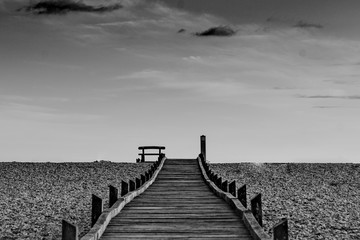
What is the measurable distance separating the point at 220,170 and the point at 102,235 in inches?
965

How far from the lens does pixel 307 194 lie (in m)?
25.5

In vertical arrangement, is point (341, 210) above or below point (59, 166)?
below

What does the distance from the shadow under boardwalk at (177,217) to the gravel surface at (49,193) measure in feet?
9.29

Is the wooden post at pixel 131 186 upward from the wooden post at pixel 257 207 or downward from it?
upward

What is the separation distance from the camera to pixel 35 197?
77.0 ft

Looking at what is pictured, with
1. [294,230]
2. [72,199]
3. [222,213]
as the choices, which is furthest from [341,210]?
[72,199]

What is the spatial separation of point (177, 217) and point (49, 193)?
13695 mm

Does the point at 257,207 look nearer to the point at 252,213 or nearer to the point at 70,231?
the point at 252,213

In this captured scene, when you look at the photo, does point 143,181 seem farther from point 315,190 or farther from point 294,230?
point 315,190

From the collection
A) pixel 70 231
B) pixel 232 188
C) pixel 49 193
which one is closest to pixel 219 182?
pixel 232 188

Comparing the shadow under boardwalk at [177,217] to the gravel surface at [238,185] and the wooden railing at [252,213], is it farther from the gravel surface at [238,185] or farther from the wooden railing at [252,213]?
the gravel surface at [238,185]

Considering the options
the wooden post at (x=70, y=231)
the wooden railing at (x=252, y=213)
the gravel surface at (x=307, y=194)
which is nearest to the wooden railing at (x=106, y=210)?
the wooden post at (x=70, y=231)

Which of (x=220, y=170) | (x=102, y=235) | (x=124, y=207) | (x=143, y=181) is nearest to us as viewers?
(x=102, y=235)

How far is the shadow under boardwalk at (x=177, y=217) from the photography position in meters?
10.7
